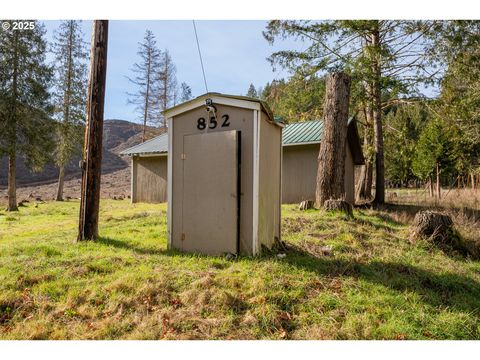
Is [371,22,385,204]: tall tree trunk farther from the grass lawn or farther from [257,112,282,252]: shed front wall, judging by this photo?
[257,112,282,252]: shed front wall

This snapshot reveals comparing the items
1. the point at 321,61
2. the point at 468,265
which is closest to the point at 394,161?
the point at 321,61

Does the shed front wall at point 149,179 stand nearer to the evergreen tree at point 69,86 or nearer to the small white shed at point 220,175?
the evergreen tree at point 69,86

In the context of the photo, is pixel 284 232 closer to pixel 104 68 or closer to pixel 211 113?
pixel 211 113

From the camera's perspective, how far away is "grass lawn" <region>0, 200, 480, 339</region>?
271cm

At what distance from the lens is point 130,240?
17.7 ft

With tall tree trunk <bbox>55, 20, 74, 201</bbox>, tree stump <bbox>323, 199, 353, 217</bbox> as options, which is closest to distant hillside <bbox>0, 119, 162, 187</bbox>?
tall tree trunk <bbox>55, 20, 74, 201</bbox>

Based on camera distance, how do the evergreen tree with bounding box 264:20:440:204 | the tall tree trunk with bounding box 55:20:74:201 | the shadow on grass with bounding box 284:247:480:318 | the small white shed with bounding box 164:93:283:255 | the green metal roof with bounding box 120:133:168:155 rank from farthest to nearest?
the tall tree trunk with bounding box 55:20:74:201 → the green metal roof with bounding box 120:133:168:155 → the evergreen tree with bounding box 264:20:440:204 → the small white shed with bounding box 164:93:283:255 → the shadow on grass with bounding box 284:247:480:318

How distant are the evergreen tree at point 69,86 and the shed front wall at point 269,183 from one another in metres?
14.9

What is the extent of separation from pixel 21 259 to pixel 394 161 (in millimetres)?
29830

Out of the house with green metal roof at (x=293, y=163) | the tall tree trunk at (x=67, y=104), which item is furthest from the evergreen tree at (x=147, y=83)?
the house with green metal roof at (x=293, y=163)

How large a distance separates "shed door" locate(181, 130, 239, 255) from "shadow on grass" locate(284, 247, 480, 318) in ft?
3.15

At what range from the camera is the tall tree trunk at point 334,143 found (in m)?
8.70

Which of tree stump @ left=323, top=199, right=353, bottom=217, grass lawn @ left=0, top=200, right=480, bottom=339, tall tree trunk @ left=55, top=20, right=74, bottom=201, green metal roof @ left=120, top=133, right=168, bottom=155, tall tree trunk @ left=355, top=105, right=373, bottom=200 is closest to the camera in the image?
grass lawn @ left=0, top=200, right=480, bottom=339

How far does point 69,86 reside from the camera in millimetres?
17172
